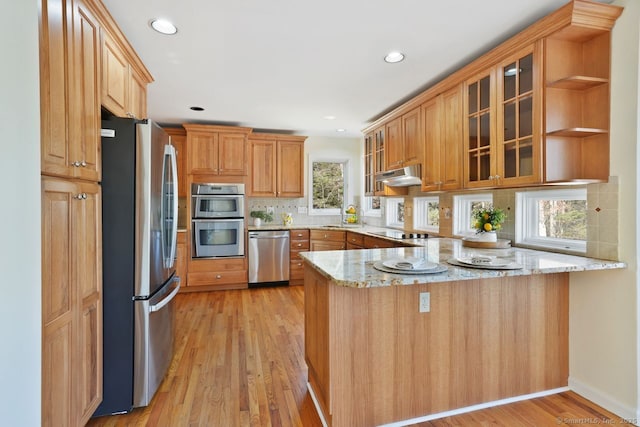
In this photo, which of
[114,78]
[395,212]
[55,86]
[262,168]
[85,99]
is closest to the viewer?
[55,86]

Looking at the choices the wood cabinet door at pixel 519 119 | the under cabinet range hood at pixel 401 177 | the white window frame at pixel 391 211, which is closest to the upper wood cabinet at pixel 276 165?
the white window frame at pixel 391 211

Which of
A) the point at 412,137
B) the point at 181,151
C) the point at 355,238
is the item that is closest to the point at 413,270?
the point at 412,137

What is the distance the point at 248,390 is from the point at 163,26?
2466mm

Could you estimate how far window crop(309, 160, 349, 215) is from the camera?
5762 mm

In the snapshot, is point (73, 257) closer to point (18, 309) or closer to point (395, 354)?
point (18, 309)

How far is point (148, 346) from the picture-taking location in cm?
200

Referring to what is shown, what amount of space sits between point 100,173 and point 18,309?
1038 millimetres

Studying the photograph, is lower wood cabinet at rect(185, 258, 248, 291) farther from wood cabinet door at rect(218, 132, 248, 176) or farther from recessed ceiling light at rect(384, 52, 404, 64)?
recessed ceiling light at rect(384, 52, 404, 64)

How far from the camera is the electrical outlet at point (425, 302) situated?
1.85 meters

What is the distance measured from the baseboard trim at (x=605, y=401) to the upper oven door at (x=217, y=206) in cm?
397

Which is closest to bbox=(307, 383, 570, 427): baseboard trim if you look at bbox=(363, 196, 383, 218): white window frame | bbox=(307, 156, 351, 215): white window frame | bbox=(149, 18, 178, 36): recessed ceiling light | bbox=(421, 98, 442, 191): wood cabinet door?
bbox=(421, 98, 442, 191): wood cabinet door

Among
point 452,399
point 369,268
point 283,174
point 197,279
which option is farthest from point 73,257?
point 283,174

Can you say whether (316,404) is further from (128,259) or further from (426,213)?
(426,213)

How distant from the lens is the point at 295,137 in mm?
5168
